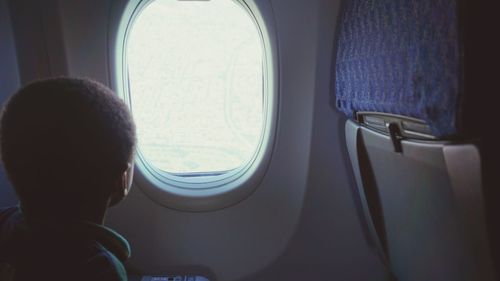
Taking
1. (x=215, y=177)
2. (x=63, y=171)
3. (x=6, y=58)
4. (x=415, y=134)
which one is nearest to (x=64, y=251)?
(x=63, y=171)

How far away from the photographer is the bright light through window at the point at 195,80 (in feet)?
5.20

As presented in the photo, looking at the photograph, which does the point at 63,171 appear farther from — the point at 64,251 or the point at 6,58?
the point at 6,58

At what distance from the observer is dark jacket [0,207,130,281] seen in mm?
829

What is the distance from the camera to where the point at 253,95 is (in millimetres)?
1681

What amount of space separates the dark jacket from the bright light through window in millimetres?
801

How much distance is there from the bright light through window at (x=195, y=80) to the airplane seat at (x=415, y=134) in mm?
348

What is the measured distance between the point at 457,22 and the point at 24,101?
74 cm

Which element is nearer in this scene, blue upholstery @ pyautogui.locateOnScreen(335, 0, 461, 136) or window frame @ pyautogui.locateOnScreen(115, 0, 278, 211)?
blue upholstery @ pyautogui.locateOnScreen(335, 0, 461, 136)

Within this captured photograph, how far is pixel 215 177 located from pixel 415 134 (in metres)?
0.97

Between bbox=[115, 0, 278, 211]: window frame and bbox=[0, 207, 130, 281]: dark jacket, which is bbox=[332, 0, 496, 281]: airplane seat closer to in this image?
bbox=[115, 0, 278, 211]: window frame

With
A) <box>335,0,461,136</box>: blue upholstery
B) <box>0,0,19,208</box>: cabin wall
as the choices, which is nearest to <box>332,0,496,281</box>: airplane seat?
<box>335,0,461,136</box>: blue upholstery

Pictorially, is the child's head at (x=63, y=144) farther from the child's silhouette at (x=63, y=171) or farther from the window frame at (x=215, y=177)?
the window frame at (x=215, y=177)

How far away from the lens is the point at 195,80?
Result: 1622mm

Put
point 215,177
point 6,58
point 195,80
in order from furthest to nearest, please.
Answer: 1. point 215,177
2. point 195,80
3. point 6,58
